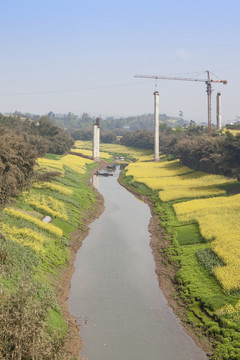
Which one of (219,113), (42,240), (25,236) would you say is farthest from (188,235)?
(219,113)

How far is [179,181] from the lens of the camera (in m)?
83.4

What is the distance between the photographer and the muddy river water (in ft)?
80.5

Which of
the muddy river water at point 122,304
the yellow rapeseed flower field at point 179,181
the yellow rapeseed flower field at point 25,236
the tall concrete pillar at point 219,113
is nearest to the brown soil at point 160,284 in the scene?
the muddy river water at point 122,304

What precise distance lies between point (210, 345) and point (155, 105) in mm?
114967

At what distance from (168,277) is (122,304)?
6603 millimetres

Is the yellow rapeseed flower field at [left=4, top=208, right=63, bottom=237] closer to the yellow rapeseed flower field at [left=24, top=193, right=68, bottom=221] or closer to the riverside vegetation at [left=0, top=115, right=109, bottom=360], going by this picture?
the riverside vegetation at [left=0, top=115, right=109, bottom=360]

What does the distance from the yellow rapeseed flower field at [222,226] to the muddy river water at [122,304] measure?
5606 millimetres

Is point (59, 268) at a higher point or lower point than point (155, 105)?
lower

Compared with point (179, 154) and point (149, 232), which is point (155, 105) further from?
point (149, 232)

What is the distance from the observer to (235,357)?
22.8 m

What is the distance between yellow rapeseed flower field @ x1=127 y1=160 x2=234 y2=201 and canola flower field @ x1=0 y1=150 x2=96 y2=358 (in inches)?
625

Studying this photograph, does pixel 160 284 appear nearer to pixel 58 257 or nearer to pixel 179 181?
pixel 58 257

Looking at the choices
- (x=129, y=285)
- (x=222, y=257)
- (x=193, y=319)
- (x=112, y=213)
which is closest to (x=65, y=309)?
(x=129, y=285)

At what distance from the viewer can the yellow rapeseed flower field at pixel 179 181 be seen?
220ft
